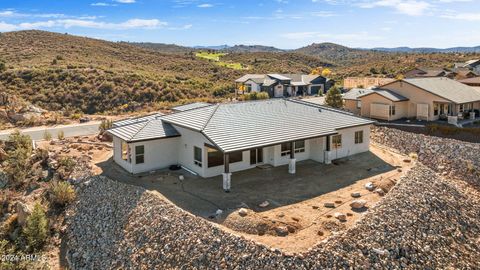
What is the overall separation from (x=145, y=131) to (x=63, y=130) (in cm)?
1487

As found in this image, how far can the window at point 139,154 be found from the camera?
72.8ft

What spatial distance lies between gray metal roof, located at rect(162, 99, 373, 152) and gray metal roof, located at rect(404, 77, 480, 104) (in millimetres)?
11226

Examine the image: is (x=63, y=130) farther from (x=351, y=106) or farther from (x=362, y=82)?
(x=362, y=82)

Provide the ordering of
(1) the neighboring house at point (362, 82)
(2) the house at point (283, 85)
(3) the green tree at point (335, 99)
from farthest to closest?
(2) the house at point (283, 85) → (1) the neighboring house at point (362, 82) → (3) the green tree at point (335, 99)

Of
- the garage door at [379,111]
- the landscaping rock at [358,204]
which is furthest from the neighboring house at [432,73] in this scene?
the landscaping rock at [358,204]

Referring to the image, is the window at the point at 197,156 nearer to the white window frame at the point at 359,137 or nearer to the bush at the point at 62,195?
the bush at the point at 62,195

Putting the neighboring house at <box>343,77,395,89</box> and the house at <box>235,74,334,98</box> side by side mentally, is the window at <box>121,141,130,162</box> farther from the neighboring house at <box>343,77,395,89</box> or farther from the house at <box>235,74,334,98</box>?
the neighboring house at <box>343,77,395,89</box>

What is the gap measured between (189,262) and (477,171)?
20337 millimetres

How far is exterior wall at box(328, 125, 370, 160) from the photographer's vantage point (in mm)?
25422

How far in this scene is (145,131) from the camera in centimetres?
2272

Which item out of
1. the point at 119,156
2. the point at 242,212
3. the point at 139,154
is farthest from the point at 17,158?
the point at 242,212

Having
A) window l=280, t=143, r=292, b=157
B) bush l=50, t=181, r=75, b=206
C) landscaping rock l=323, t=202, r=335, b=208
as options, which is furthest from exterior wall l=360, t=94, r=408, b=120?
bush l=50, t=181, r=75, b=206

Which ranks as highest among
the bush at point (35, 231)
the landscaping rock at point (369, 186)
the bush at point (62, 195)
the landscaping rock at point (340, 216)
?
the landscaping rock at point (369, 186)

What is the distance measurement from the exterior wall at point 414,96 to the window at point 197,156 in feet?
71.9
